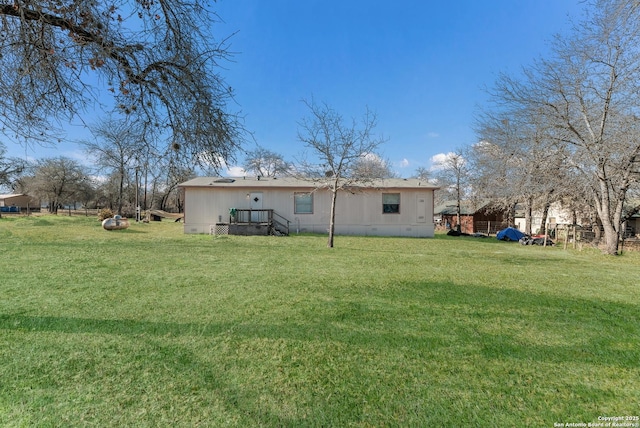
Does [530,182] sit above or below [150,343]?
above

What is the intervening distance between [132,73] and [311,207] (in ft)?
45.0

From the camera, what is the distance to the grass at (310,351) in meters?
2.00

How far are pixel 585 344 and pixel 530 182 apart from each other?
11971 millimetres

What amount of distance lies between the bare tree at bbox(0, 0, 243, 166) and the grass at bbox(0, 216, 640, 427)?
2.08m

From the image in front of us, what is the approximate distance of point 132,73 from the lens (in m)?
3.43

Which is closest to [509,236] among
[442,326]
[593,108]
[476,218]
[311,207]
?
[593,108]

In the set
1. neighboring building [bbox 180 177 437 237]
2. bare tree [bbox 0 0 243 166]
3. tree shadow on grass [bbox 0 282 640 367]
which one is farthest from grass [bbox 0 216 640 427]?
neighboring building [bbox 180 177 437 237]

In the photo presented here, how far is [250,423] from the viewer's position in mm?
1853

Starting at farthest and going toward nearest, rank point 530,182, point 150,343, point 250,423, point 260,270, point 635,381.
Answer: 1. point 530,182
2. point 260,270
3. point 150,343
4. point 635,381
5. point 250,423

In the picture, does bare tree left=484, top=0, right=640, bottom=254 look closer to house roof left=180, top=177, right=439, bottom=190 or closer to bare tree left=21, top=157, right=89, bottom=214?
house roof left=180, top=177, right=439, bottom=190

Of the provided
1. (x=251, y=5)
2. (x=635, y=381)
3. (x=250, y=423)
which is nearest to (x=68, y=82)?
(x=251, y=5)

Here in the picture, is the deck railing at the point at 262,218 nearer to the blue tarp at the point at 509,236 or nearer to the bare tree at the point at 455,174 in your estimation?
the blue tarp at the point at 509,236

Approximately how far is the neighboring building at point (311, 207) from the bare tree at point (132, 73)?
12.8 m

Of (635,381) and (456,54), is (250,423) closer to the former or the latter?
(635,381)
